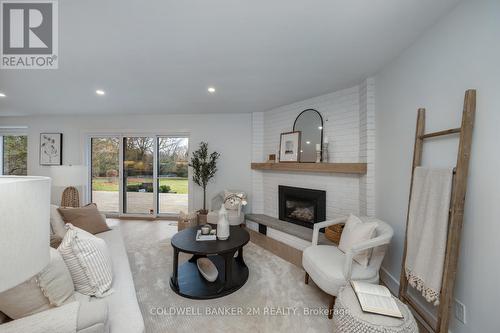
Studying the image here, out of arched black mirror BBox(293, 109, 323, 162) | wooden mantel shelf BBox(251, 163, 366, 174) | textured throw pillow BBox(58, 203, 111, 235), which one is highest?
arched black mirror BBox(293, 109, 323, 162)

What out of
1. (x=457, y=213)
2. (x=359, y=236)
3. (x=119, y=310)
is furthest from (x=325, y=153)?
(x=119, y=310)

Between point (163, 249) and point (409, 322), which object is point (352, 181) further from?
point (163, 249)

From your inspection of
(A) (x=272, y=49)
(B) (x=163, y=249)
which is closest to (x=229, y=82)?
(A) (x=272, y=49)

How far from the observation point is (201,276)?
8.17 feet

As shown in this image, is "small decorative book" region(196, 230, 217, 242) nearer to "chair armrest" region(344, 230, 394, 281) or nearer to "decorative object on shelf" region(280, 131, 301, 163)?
"chair armrest" region(344, 230, 394, 281)

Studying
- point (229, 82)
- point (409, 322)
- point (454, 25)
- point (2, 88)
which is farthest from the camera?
point (2, 88)

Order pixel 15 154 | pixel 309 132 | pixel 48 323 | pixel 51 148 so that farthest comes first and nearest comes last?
pixel 15 154 → pixel 51 148 → pixel 309 132 → pixel 48 323

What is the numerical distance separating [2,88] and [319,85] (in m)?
4.39

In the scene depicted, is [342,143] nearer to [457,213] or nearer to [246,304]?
[457,213]

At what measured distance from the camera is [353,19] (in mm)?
1605

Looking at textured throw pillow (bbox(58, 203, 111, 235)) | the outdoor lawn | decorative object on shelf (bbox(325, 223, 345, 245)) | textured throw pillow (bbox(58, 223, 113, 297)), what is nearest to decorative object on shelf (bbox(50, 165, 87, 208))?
textured throw pillow (bbox(58, 203, 111, 235))

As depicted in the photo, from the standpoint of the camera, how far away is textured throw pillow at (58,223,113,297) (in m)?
1.39
